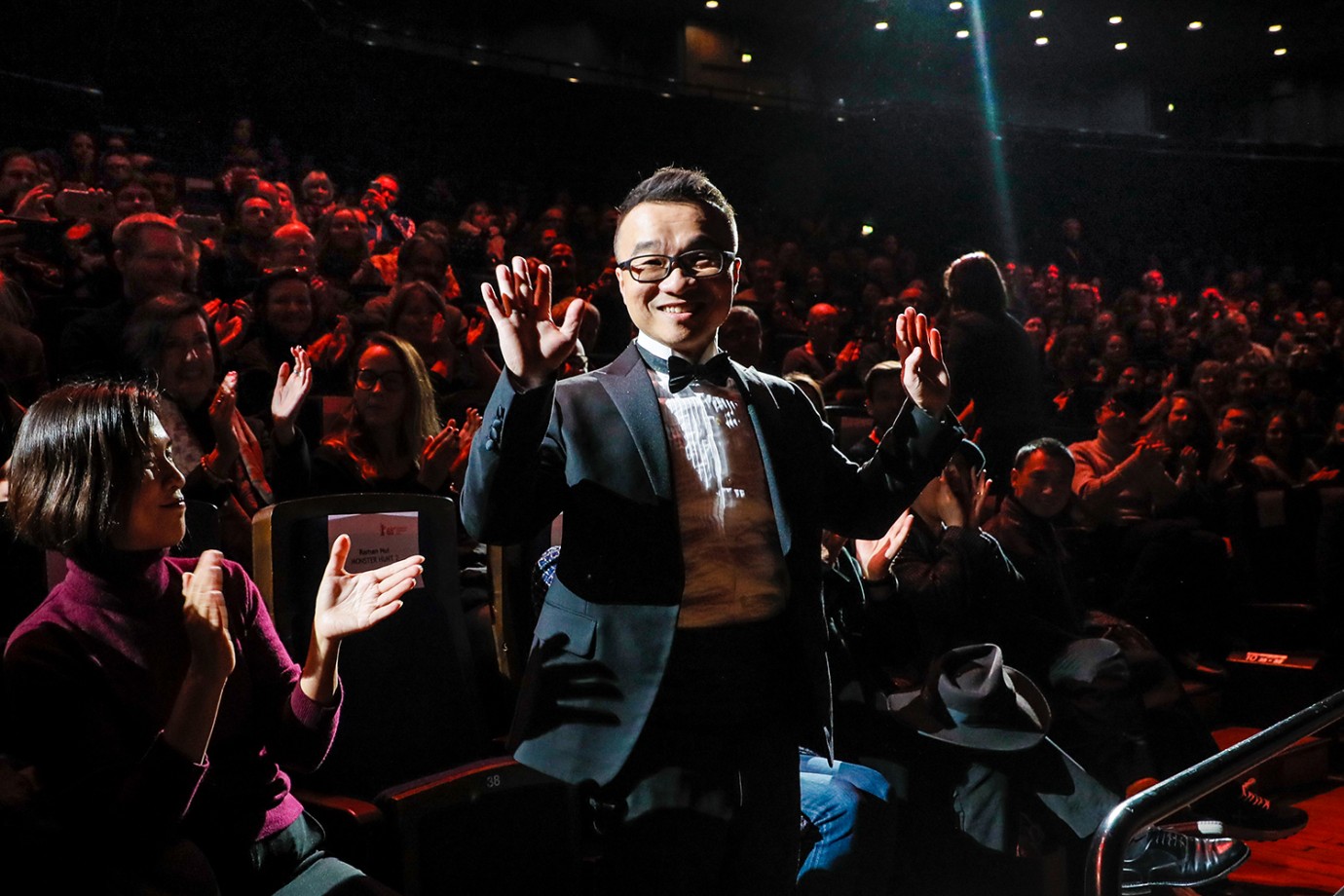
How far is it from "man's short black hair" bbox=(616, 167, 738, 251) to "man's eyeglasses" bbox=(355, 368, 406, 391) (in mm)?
1561

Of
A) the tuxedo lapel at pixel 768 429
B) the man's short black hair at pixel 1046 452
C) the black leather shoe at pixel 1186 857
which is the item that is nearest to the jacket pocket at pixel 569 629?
the tuxedo lapel at pixel 768 429

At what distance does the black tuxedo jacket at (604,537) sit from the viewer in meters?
1.25

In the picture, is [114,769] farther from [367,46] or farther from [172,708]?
[367,46]

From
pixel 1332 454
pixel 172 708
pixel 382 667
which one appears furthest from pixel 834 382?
pixel 172 708

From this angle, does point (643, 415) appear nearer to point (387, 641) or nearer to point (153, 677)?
point (153, 677)

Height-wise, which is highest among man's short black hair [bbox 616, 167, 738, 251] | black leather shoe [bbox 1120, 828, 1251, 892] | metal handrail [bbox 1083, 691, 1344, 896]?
man's short black hair [bbox 616, 167, 738, 251]

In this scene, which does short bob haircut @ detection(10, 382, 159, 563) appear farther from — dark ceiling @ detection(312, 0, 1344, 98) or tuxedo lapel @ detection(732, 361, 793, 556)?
dark ceiling @ detection(312, 0, 1344, 98)

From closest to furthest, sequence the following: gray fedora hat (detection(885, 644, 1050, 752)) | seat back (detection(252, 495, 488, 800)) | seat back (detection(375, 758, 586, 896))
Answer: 1. seat back (detection(375, 758, 586, 896))
2. seat back (detection(252, 495, 488, 800))
3. gray fedora hat (detection(885, 644, 1050, 752))

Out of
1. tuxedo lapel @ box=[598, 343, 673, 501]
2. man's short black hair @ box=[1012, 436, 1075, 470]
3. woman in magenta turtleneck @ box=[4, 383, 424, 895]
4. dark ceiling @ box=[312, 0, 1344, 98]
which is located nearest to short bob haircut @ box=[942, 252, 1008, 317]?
man's short black hair @ box=[1012, 436, 1075, 470]

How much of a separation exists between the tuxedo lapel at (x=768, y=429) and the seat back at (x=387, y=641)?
2.86 ft

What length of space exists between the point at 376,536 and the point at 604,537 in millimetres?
862

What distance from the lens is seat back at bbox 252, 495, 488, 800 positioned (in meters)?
1.99

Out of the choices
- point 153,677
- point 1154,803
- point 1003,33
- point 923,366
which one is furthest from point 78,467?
point 1003,33

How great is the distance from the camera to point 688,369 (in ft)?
4.65
